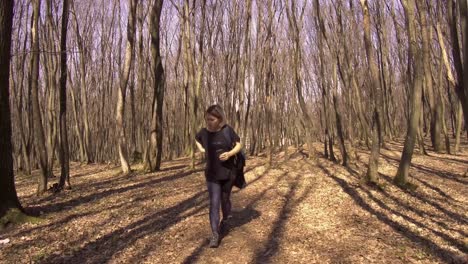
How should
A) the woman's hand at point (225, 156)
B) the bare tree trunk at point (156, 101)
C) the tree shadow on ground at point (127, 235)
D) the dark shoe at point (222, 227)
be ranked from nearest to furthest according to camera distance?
the woman's hand at point (225, 156) < the tree shadow on ground at point (127, 235) < the dark shoe at point (222, 227) < the bare tree trunk at point (156, 101)

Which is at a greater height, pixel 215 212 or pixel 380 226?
pixel 215 212

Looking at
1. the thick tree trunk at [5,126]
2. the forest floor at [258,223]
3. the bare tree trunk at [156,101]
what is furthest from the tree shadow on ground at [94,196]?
the bare tree trunk at [156,101]

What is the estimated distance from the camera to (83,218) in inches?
262

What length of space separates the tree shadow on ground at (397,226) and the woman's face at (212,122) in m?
3.12

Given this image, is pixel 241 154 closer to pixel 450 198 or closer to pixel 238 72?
pixel 450 198

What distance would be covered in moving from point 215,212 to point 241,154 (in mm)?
799

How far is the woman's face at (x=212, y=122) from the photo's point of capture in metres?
4.91

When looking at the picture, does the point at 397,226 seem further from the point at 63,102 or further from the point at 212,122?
the point at 63,102

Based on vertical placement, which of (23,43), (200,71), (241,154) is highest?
(23,43)

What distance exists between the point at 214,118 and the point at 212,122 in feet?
0.19

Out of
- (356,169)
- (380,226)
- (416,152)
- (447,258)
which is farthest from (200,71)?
(447,258)

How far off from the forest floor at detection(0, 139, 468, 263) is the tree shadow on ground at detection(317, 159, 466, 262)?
0.02 m

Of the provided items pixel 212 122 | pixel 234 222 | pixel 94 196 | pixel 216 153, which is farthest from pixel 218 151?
pixel 94 196

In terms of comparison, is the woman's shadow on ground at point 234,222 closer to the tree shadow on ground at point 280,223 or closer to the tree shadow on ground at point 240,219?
the tree shadow on ground at point 240,219
